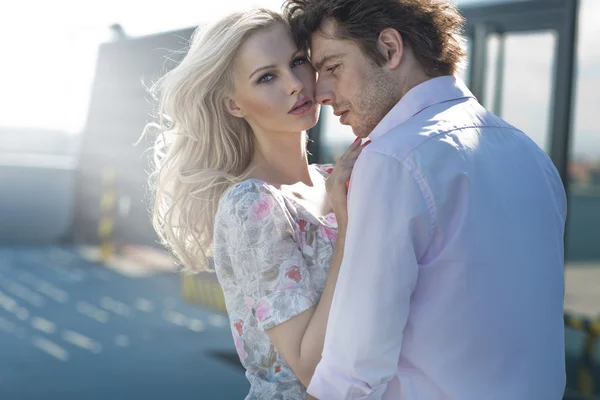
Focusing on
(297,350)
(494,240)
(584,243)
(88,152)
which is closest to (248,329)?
(297,350)

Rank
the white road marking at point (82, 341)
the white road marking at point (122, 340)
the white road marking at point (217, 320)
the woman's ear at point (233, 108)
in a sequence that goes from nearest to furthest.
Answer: the woman's ear at point (233, 108) → the white road marking at point (82, 341) → the white road marking at point (122, 340) → the white road marking at point (217, 320)

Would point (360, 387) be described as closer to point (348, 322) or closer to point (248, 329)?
point (348, 322)

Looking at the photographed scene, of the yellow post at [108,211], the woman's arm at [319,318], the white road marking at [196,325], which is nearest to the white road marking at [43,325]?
the white road marking at [196,325]

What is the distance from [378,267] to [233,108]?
81cm

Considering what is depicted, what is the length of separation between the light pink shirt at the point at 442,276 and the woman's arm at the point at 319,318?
18 centimetres

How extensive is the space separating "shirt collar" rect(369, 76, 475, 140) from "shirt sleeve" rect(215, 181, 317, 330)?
34cm

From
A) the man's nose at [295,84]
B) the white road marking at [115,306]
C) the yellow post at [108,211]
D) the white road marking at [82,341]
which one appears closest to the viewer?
the man's nose at [295,84]

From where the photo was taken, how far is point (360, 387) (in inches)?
52.1

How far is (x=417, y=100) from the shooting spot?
1479 millimetres

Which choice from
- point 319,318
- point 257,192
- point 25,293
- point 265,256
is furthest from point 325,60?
point 25,293

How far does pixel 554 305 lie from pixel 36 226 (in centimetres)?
1039

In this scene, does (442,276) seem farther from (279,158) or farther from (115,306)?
(115,306)

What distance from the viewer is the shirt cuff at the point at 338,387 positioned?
1328mm

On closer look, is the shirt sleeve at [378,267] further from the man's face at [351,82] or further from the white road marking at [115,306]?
the white road marking at [115,306]
